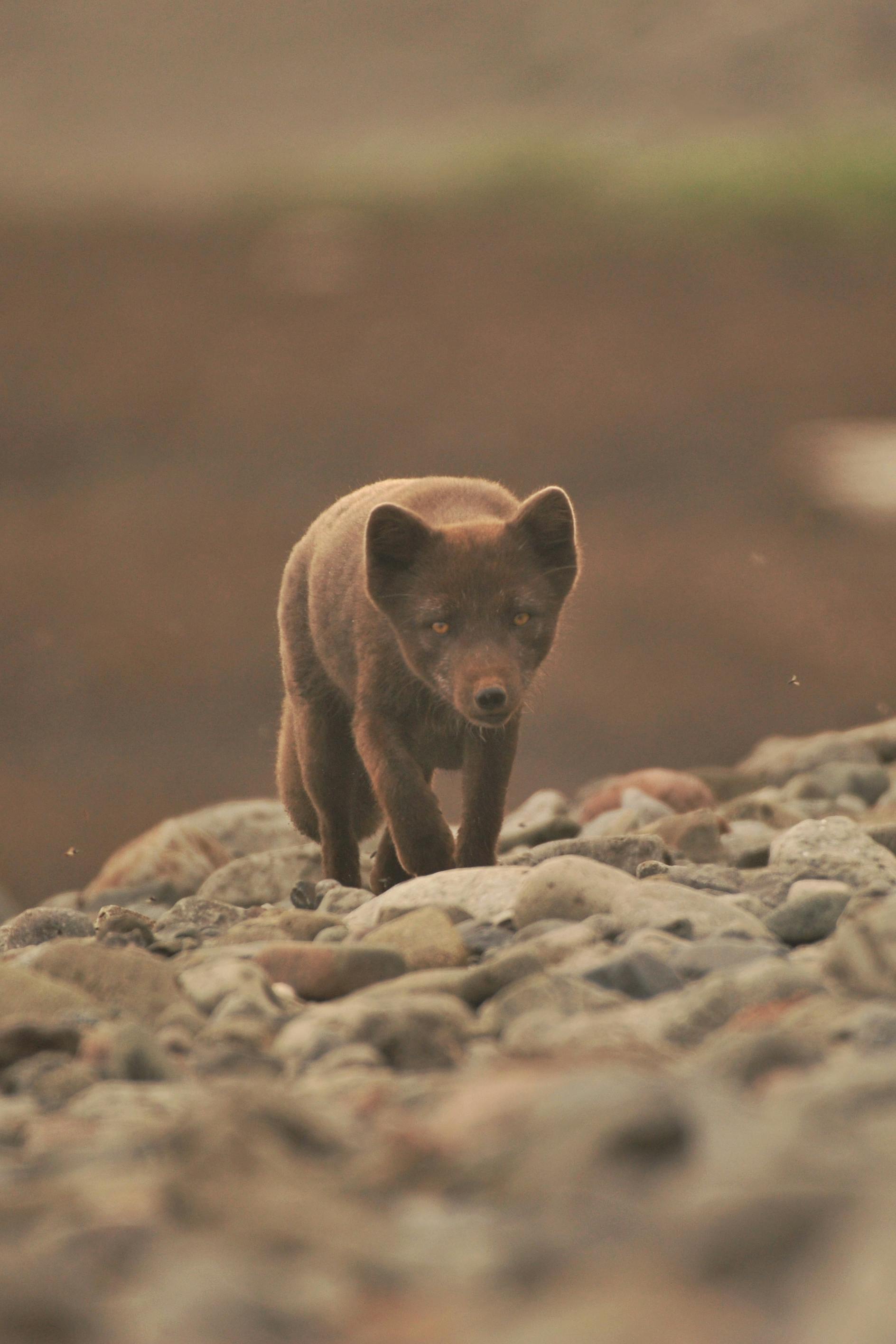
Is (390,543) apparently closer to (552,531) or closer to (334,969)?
(552,531)

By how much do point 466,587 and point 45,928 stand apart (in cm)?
201

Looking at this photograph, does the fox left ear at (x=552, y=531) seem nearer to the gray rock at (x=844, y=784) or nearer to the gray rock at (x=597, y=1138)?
the gray rock at (x=844, y=784)

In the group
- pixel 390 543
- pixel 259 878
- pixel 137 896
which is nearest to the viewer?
pixel 390 543

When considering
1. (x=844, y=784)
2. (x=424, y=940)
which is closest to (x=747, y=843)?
(x=424, y=940)

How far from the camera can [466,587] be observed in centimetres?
591

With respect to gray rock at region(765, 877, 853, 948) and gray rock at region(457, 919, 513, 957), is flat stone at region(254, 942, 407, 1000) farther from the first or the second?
gray rock at region(765, 877, 853, 948)

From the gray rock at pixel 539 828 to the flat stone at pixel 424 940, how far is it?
2683 mm

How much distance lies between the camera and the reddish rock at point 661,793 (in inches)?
356

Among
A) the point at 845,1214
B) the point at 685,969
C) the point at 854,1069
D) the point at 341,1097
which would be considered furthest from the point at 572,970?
the point at 845,1214

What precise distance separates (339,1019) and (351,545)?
134 inches

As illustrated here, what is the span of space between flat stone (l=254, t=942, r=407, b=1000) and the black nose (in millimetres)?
1560

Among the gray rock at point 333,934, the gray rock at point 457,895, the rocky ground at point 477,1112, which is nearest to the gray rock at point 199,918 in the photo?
the rocky ground at point 477,1112

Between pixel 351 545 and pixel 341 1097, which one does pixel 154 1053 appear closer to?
pixel 341 1097

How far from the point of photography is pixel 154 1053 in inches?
Answer: 132
